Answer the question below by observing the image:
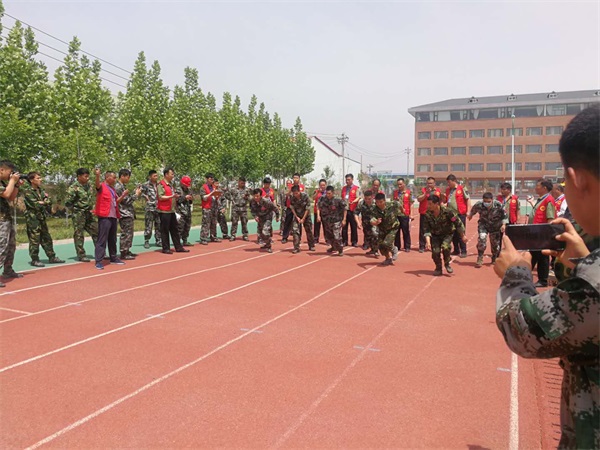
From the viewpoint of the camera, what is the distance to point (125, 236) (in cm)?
1023

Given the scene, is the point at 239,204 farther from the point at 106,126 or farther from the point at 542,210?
the point at 106,126

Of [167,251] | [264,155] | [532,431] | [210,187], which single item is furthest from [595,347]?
[264,155]

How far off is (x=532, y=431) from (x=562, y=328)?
7.91 feet

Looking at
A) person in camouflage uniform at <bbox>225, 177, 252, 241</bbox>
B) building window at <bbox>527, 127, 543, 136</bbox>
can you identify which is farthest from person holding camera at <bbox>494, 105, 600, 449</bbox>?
building window at <bbox>527, 127, 543, 136</bbox>

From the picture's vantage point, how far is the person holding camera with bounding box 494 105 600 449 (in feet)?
3.97

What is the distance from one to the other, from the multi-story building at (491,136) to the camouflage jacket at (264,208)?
58.5m

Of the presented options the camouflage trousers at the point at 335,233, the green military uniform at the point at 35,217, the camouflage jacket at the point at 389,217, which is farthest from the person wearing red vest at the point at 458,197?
the green military uniform at the point at 35,217

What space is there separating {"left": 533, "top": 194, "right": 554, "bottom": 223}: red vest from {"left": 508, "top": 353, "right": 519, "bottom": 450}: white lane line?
170 inches

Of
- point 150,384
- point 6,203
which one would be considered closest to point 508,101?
point 6,203

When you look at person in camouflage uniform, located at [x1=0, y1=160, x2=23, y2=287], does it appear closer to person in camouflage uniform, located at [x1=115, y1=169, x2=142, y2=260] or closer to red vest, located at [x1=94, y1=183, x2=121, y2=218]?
red vest, located at [x1=94, y1=183, x2=121, y2=218]

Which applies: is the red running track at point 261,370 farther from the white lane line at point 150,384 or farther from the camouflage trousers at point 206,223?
the camouflage trousers at point 206,223

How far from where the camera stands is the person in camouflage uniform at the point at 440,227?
8812 mm

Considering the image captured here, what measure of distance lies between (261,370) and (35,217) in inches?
264

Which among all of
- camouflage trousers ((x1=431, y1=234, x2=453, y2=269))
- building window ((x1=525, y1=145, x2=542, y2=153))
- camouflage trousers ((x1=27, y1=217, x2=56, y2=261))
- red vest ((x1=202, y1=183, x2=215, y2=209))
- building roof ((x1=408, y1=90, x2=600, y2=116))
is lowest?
camouflage trousers ((x1=431, y1=234, x2=453, y2=269))
